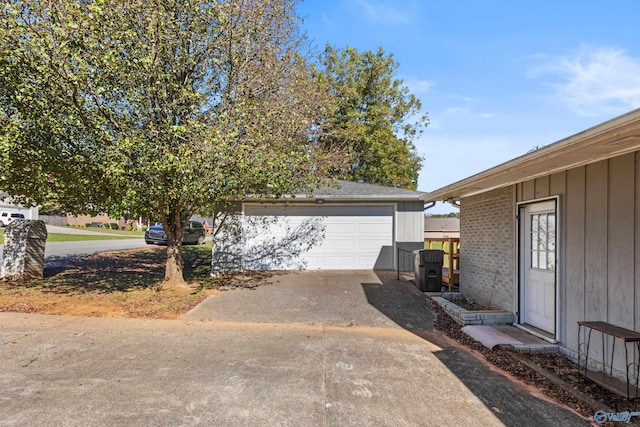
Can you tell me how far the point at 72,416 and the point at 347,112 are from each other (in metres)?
22.6

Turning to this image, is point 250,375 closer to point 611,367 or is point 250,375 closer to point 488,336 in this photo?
point 488,336

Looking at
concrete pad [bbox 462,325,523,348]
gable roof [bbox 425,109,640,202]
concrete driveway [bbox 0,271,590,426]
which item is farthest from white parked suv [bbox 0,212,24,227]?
gable roof [bbox 425,109,640,202]

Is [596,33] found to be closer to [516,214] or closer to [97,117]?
[516,214]

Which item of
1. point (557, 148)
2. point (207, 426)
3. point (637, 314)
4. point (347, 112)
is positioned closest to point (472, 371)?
point (637, 314)

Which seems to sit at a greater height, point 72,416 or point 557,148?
point 557,148

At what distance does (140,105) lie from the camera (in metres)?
6.73

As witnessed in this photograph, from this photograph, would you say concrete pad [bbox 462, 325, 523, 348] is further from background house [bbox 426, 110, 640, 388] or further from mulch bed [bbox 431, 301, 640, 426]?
background house [bbox 426, 110, 640, 388]

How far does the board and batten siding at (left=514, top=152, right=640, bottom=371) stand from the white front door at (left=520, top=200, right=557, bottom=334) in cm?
36

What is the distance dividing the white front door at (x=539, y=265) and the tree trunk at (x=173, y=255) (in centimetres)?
743

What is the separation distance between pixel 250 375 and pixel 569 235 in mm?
4438

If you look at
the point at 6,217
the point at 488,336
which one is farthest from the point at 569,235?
the point at 6,217

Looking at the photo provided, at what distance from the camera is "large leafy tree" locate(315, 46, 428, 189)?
2297cm

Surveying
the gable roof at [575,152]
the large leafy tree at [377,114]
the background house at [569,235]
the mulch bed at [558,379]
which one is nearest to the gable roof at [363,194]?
the background house at [569,235]

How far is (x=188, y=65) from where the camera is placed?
7.38 meters
